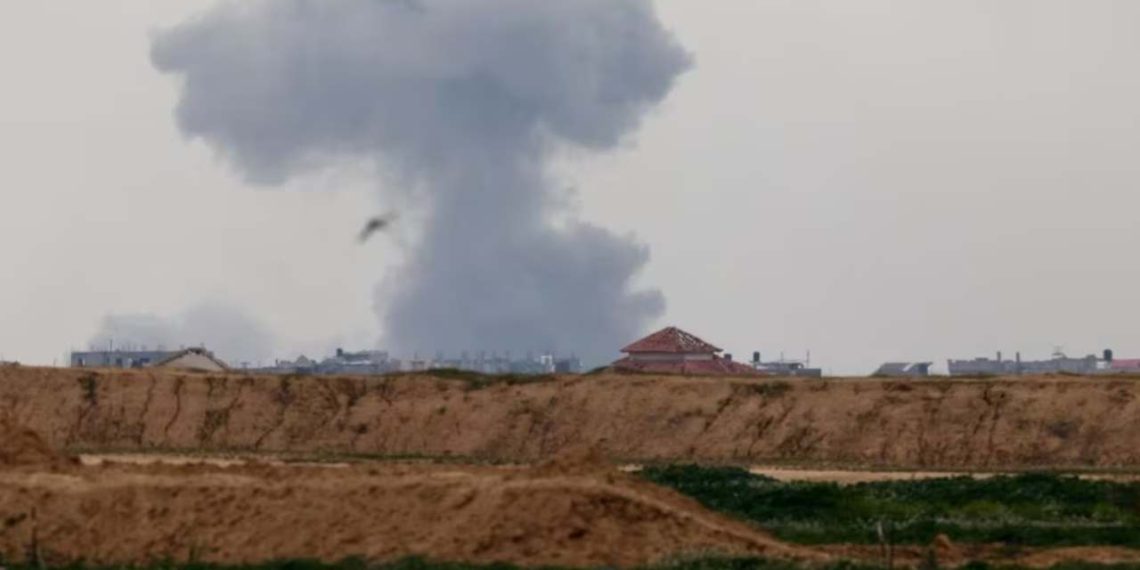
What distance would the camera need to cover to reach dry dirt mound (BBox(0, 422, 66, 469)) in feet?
194

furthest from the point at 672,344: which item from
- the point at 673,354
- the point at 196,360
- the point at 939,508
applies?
the point at 939,508

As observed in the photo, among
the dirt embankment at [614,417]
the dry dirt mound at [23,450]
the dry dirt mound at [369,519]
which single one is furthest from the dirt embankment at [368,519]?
the dirt embankment at [614,417]

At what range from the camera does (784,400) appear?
107625 millimetres

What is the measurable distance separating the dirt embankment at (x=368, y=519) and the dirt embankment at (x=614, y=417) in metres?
46.0

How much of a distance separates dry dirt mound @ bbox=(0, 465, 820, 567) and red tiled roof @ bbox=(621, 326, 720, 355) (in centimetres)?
9376

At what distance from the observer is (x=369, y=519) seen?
171 feet

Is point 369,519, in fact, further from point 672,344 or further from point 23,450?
point 672,344

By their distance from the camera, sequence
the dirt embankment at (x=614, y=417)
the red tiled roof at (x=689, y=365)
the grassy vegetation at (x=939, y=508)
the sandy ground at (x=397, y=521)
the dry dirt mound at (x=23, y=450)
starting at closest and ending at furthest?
the sandy ground at (x=397, y=521) < the grassy vegetation at (x=939, y=508) < the dry dirt mound at (x=23, y=450) < the dirt embankment at (x=614, y=417) < the red tiled roof at (x=689, y=365)

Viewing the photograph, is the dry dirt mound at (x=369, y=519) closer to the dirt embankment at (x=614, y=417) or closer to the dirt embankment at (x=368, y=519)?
the dirt embankment at (x=368, y=519)

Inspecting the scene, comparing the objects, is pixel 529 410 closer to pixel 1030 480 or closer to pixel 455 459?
pixel 455 459

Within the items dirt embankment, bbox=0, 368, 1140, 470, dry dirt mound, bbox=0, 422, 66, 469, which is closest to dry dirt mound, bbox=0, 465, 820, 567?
dry dirt mound, bbox=0, 422, 66, 469

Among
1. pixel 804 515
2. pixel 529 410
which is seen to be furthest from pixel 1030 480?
pixel 529 410

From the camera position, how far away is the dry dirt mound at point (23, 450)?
59156mm

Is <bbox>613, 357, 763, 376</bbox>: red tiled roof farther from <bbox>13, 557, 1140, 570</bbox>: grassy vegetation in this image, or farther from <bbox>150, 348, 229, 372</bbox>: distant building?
<bbox>13, 557, 1140, 570</bbox>: grassy vegetation
